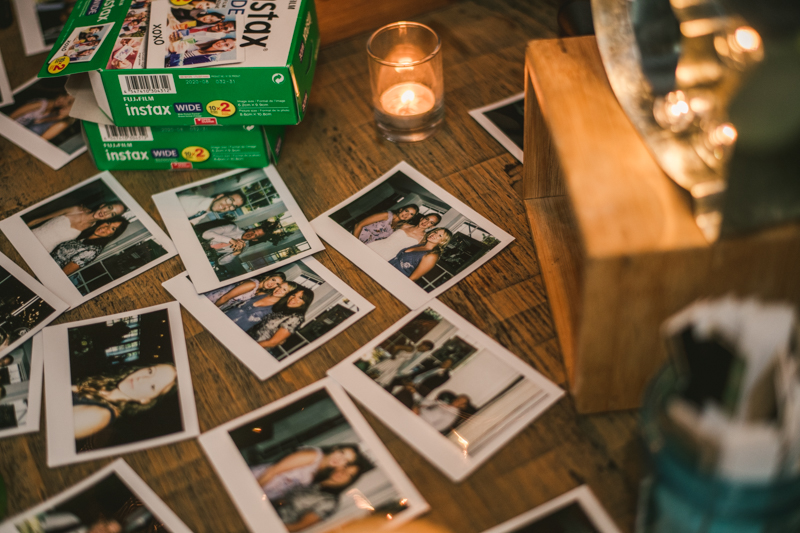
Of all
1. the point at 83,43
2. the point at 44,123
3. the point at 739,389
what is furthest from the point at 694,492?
the point at 44,123

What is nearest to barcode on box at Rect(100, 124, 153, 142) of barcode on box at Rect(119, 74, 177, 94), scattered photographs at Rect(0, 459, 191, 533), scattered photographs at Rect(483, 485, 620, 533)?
barcode on box at Rect(119, 74, 177, 94)

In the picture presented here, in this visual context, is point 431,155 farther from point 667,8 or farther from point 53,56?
point 53,56

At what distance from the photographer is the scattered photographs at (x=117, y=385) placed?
0.89 meters

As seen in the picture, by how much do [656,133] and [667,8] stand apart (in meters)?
0.16

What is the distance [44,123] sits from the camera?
52.4 inches

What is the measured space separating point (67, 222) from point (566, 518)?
0.94 metres

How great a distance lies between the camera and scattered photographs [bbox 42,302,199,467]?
0.89 metres

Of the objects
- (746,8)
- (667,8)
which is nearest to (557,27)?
(667,8)

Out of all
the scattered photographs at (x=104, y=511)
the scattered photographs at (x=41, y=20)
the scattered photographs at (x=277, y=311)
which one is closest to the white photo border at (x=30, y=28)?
the scattered photographs at (x=41, y=20)

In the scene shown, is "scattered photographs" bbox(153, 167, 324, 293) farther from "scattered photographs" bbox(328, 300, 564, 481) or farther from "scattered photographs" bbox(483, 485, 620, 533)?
"scattered photographs" bbox(483, 485, 620, 533)

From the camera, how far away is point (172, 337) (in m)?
1.00

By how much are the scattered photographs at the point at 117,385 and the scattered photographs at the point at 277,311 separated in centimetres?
5

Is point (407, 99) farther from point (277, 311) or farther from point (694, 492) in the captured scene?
point (694, 492)

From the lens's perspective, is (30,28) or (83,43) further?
(30,28)
